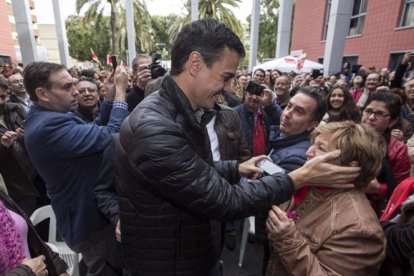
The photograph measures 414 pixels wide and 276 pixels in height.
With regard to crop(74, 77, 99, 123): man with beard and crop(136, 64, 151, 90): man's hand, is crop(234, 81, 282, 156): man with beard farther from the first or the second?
crop(74, 77, 99, 123): man with beard

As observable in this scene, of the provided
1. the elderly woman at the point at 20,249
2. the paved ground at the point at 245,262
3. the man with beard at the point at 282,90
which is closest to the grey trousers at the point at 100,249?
the elderly woman at the point at 20,249

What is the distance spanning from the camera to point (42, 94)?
2055mm

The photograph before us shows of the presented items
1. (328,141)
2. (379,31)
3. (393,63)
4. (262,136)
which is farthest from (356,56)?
(328,141)

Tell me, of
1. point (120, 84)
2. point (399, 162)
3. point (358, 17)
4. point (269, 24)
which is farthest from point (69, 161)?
point (269, 24)

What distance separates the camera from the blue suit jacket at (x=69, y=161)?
74.1 inches

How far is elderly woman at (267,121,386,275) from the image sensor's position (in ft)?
4.43

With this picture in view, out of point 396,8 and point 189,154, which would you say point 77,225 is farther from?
point 396,8

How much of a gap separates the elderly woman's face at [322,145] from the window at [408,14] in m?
13.0

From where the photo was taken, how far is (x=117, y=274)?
226cm

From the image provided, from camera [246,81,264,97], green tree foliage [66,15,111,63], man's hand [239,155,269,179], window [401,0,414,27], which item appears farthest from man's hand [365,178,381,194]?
green tree foliage [66,15,111,63]

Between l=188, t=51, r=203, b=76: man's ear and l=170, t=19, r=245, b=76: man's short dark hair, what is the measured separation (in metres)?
0.01

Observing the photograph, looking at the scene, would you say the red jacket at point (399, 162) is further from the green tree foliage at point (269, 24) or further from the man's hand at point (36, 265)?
the green tree foliage at point (269, 24)

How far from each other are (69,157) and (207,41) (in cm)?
127

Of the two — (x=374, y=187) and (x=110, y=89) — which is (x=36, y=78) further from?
(x=374, y=187)
